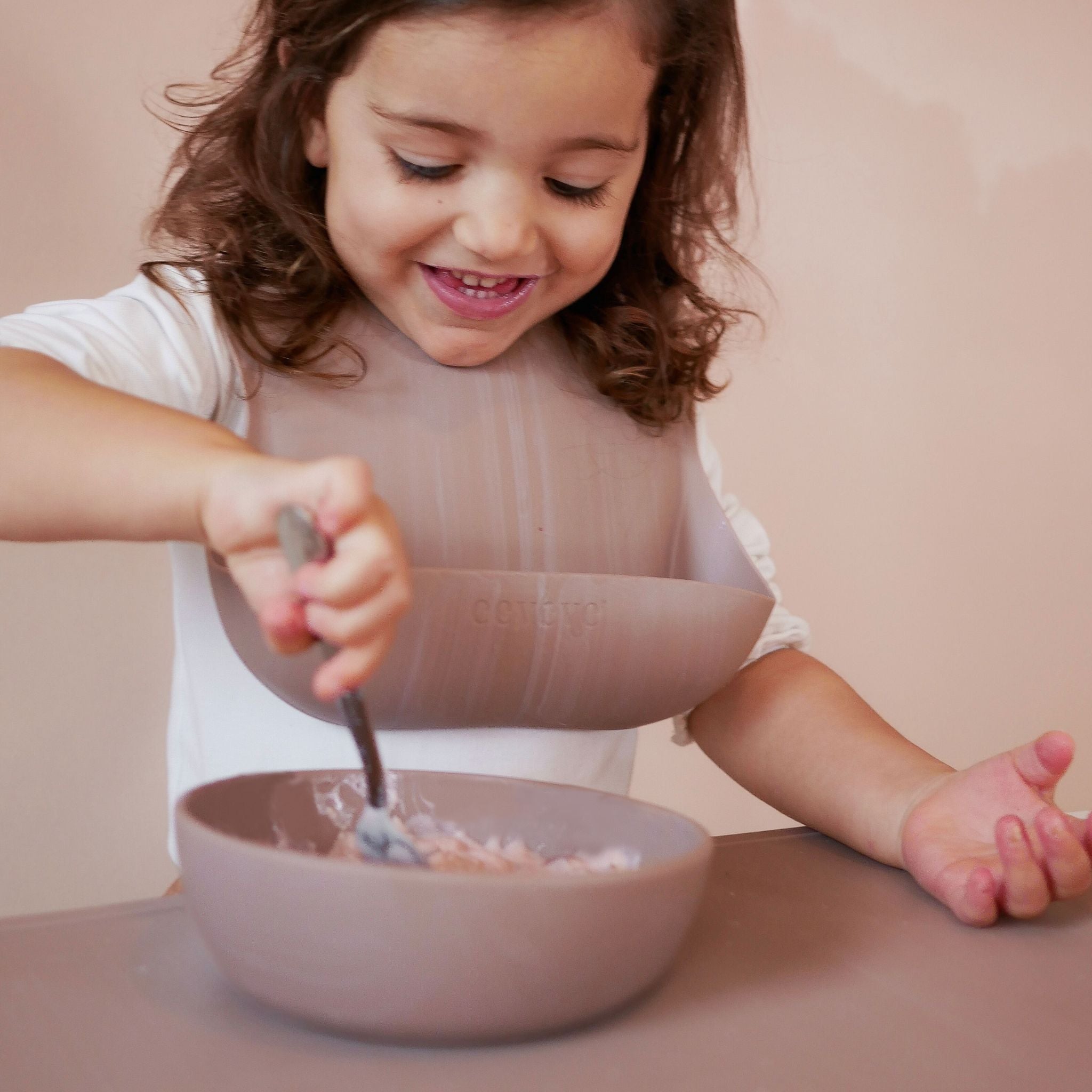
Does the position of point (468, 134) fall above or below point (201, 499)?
above

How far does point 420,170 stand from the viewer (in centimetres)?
62

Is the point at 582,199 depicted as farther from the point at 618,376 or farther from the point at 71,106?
the point at 71,106

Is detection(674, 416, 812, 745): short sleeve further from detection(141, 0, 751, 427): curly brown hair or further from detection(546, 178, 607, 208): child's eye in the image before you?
detection(546, 178, 607, 208): child's eye

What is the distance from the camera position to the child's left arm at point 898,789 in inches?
20.3

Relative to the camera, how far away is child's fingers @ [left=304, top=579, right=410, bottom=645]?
1.17 feet

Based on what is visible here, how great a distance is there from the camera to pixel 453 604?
57 centimetres

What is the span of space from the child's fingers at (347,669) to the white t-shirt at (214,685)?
11.7 inches

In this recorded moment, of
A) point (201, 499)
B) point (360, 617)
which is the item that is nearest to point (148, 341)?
point (201, 499)

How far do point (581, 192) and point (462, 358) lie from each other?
0.41 feet

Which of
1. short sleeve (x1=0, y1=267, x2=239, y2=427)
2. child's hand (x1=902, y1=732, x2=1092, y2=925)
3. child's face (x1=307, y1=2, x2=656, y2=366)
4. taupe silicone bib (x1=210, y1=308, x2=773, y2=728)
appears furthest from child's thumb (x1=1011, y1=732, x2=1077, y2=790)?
short sleeve (x1=0, y1=267, x2=239, y2=427)

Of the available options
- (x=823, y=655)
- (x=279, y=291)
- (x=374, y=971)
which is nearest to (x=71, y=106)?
(x=279, y=291)

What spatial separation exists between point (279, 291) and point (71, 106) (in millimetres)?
469

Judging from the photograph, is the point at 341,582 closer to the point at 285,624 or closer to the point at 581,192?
the point at 285,624

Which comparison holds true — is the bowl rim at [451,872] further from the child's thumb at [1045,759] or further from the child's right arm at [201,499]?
the child's thumb at [1045,759]
